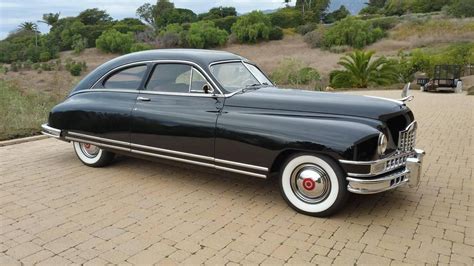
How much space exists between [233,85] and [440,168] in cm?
331

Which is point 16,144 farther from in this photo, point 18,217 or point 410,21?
point 410,21

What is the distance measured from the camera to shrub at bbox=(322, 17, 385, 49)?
1612 inches

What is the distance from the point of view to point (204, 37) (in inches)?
1783

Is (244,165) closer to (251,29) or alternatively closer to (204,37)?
(204,37)

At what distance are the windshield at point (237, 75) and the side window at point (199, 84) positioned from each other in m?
0.15

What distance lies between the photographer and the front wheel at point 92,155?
5.73m

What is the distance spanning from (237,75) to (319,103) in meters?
1.26

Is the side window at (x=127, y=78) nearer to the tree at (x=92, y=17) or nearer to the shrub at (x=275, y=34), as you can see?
the shrub at (x=275, y=34)

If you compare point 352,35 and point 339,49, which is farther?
point 352,35

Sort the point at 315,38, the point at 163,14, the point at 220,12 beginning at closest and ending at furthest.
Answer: the point at 315,38 < the point at 163,14 < the point at 220,12

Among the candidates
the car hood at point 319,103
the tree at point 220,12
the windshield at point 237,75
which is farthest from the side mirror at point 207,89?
the tree at point 220,12

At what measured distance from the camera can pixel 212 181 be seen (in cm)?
520

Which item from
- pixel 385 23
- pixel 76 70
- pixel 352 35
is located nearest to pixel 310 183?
pixel 76 70

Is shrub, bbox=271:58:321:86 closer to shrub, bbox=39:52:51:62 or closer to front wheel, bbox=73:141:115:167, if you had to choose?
front wheel, bbox=73:141:115:167
